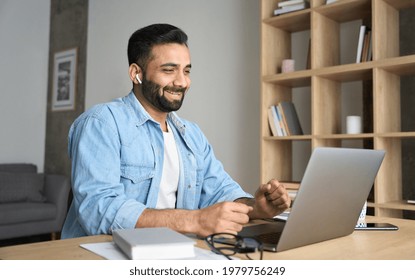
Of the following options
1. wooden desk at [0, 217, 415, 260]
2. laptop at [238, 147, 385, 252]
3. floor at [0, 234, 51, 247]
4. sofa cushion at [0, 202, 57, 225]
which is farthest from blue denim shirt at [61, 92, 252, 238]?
floor at [0, 234, 51, 247]

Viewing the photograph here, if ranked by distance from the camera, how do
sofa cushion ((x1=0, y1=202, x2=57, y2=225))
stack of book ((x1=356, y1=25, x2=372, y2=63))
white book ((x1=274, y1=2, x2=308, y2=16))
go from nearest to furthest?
stack of book ((x1=356, y1=25, x2=372, y2=63)) → white book ((x1=274, y1=2, x2=308, y2=16)) → sofa cushion ((x1=0, y1=202, x2=57, y2=225))

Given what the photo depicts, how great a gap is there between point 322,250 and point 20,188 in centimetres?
391

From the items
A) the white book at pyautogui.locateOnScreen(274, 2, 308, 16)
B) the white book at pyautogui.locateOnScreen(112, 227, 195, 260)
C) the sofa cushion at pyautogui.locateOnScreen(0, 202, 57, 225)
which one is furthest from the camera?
the sofa cushion at pyautogui.locateOnScreen(0, 202, 57, 225)

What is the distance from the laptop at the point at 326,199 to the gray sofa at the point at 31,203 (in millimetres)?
3427

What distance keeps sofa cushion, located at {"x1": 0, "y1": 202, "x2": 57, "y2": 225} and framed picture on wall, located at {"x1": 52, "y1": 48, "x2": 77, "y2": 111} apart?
1260 mm

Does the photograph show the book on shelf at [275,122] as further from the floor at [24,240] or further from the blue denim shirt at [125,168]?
the floor at [24,240]

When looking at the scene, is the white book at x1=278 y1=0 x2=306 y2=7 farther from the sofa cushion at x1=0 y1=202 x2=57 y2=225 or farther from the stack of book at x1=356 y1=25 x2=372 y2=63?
the sofa cushion at x1=0 y1=202 x2=57 y2=225

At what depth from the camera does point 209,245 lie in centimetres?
85

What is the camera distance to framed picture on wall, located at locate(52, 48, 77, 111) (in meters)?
4.95

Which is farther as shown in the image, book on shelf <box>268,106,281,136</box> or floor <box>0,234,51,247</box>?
floor <box>0,234,51,247</box>

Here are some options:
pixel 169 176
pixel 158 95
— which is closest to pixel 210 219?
pixel 169 176

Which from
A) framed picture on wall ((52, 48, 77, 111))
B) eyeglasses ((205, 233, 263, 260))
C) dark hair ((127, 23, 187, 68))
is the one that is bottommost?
eyeglasses ((205, 233, 263, 260))

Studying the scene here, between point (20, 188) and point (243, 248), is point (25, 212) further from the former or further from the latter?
point (243, 248)

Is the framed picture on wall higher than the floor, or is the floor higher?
the framed picture on wall
